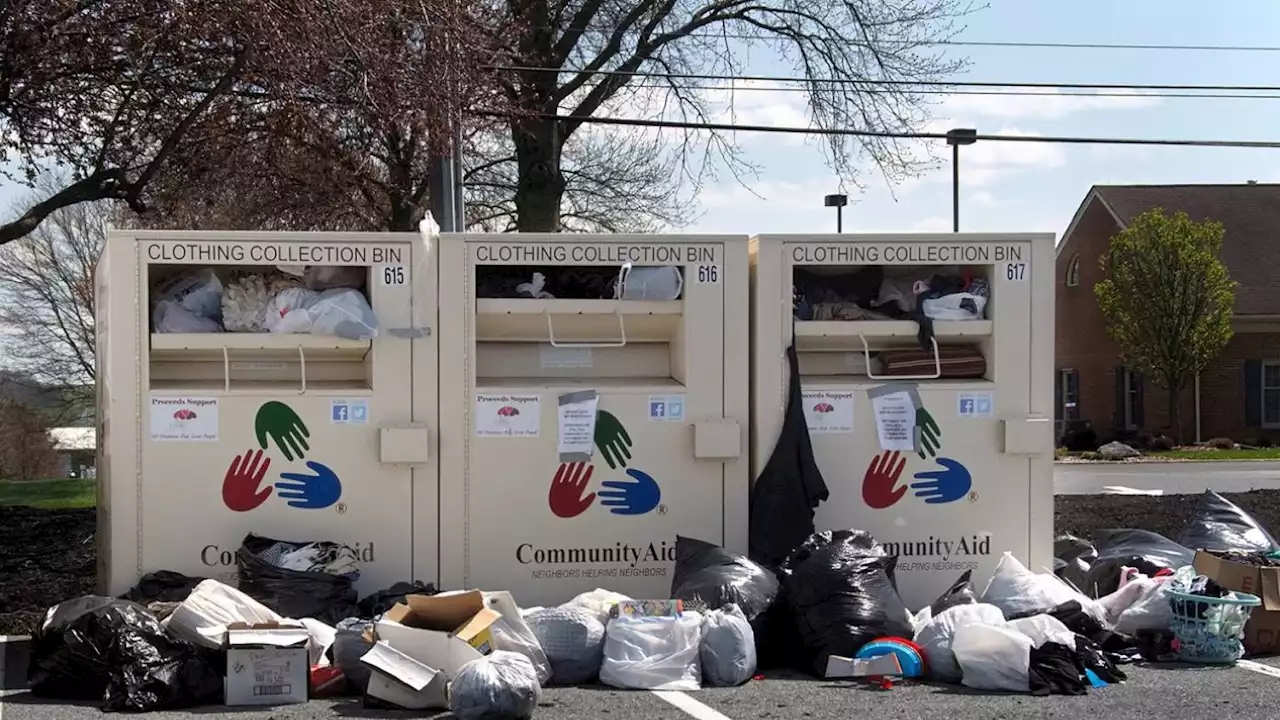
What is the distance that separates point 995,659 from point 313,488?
3.46 metres

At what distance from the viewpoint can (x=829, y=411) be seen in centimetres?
687

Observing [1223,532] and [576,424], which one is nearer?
[576,424]

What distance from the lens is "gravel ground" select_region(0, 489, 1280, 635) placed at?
25.4 ft

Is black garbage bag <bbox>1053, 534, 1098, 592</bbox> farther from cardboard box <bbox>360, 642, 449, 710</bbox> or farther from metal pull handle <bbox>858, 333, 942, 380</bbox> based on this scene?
cardboard box <bbox>360, 642, 449, 710</bbox>

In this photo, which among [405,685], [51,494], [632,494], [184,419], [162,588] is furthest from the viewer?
[51,494]

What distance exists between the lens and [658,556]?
22.3ft

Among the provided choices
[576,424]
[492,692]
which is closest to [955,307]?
[576,424]

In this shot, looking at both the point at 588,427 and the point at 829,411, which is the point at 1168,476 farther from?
the point at 588,427

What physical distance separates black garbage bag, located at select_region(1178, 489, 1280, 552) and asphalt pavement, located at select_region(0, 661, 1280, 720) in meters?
2.31

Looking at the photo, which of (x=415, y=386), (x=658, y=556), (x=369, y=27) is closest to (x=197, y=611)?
(x=415, y=386)

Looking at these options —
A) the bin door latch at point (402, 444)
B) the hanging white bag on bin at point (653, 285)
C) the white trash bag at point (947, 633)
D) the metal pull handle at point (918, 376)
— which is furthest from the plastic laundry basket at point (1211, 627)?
the bin door latch at point (402, 444)

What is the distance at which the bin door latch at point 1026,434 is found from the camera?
22.6 feet

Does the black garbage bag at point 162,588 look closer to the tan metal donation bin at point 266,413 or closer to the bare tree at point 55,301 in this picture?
the tan metal donation bin at point 266,413

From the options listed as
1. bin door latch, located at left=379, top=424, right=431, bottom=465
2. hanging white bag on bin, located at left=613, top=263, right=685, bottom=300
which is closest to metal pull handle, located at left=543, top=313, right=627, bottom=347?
hanging white bag on bin, located at left=613, top=263, right=685, bottom=300
